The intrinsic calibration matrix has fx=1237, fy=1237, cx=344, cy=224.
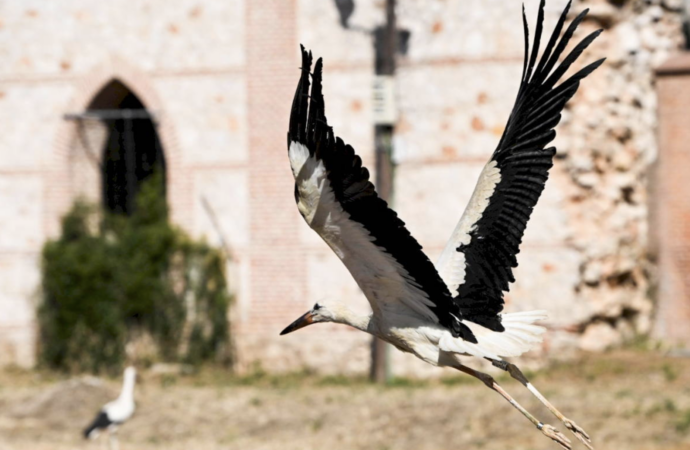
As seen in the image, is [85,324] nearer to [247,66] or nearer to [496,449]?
[247,66]

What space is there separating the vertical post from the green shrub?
1.84 metres

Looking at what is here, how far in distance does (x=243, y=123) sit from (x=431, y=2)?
244 cm

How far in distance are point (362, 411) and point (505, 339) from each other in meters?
5.02


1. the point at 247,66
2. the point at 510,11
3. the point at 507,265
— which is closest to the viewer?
the point at 507,265

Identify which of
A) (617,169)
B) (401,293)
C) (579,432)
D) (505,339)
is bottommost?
(579,432)

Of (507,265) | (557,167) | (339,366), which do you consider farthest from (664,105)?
(507,265)

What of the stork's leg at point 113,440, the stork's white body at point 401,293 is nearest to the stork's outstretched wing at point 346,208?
the stork's white body at point 401,293

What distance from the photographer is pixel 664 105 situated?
46.1 ft

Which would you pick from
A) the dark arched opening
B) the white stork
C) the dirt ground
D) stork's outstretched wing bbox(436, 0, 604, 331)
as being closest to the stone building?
the dark arched opening

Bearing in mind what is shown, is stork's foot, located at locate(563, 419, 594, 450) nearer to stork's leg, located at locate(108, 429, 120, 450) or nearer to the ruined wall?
stork's leg, located at locate(108, 429, 120, 450)

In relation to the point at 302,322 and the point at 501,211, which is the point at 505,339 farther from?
the point at 302,322

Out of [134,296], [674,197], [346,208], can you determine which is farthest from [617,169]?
[346,208]

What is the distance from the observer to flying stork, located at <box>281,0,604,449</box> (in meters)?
5.74

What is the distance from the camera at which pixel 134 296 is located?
13.9 m
